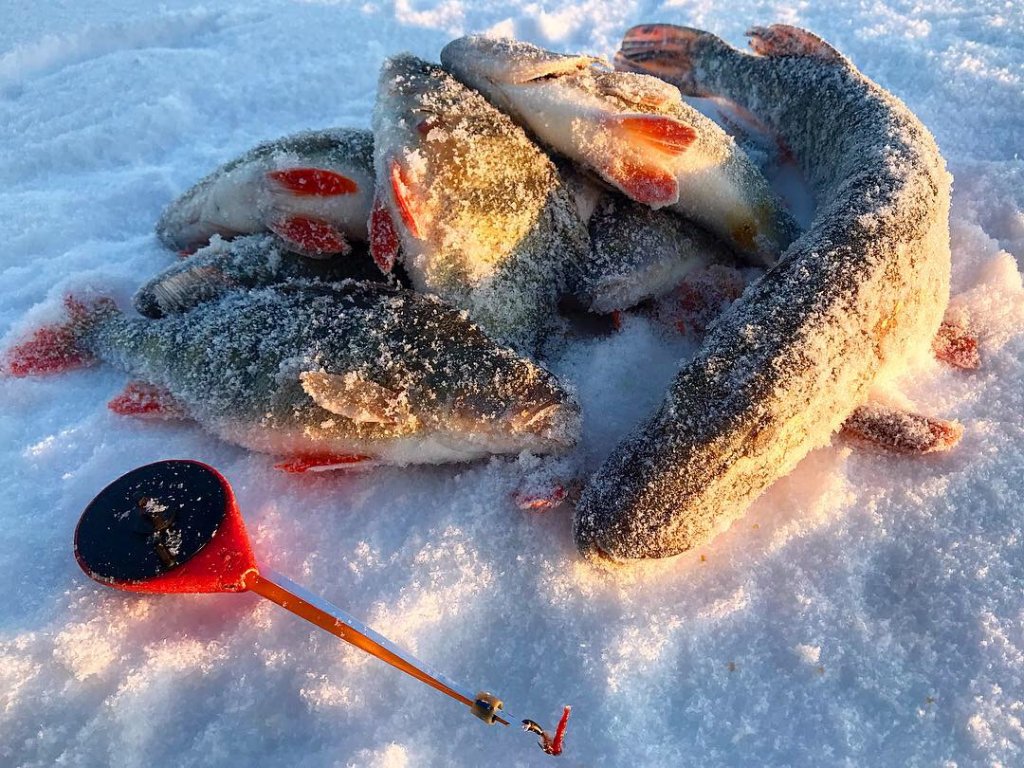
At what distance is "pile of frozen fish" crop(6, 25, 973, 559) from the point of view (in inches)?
85.8

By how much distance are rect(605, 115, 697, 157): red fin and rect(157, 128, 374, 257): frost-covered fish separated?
100cm

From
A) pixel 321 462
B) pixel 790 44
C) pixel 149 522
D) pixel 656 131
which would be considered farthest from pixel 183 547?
pixel 790 44

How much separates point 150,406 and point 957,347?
9.86 ft

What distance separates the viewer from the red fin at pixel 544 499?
236 centimetres

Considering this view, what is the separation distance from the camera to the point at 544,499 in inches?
92.9

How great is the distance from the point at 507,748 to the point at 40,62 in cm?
529

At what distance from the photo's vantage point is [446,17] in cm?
534

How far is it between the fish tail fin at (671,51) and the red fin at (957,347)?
1.92m

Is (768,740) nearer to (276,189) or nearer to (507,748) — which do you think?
(507,748)

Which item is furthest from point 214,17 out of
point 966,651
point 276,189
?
point 966,651

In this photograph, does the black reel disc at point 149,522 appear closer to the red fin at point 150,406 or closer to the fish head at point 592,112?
the red fin at point 150,406

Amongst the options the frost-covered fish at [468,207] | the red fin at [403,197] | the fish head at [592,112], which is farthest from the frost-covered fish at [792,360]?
the red fin at [403,197]

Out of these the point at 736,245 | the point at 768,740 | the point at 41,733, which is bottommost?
the point at 41,733

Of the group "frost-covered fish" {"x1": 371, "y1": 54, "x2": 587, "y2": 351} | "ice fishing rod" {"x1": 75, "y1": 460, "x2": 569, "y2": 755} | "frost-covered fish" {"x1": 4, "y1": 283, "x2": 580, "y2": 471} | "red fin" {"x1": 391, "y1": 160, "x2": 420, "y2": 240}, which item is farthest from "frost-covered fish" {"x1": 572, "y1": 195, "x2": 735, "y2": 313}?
"ice fishing rod" {"x1": 75, "y1": 460, "x2": 569, "y2": 755}
